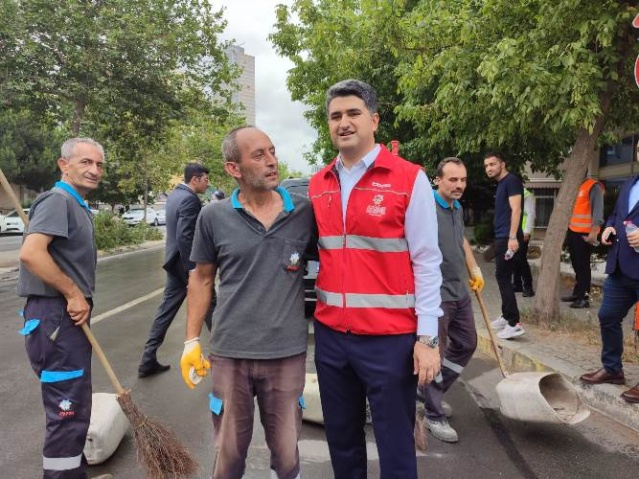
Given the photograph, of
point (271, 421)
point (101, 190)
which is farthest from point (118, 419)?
point (101, 190)

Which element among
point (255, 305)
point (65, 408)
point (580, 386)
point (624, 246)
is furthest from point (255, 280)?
point (580, 386)

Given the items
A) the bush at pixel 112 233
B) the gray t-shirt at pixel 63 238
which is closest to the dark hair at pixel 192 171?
the gray t-shirt at pixel 63 238

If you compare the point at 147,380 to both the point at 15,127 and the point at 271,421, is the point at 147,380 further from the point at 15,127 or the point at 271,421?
the point at 15,127

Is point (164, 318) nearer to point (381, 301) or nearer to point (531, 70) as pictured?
point (381, 301)

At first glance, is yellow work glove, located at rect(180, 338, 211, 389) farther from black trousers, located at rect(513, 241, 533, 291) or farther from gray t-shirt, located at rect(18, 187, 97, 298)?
black trousers, located at rect(513, 241, 533, 291)

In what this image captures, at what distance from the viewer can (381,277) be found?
2.07 meters

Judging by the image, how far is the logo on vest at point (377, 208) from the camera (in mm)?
2055

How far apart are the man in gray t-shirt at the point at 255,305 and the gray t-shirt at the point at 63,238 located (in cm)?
78

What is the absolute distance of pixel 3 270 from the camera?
12.4 m

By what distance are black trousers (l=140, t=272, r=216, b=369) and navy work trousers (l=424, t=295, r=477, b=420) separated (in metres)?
2.22

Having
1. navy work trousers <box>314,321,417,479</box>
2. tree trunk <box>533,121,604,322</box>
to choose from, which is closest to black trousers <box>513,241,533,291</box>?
tree trunk <box>533,121,604,322</box>

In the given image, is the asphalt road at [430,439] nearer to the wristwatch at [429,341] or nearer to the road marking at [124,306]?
the wristwatch at [429,341]

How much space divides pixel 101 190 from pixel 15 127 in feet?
20.6

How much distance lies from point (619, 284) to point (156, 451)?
11.6ft
